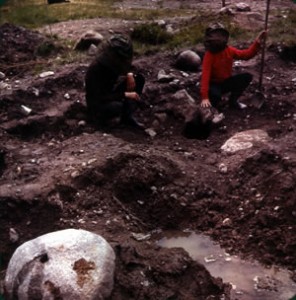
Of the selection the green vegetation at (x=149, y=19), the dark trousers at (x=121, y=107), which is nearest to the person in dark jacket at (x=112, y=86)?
the dark trousers at (x=121, y=107)

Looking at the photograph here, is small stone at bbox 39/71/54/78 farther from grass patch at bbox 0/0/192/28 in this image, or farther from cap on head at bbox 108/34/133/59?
cap on head at bbox 108/34/133/59

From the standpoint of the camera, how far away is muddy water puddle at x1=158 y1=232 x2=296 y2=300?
292 cm

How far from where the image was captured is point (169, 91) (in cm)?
444

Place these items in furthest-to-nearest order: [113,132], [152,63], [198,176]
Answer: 1. [152,63]
2. [113,132]
3. [198,176]

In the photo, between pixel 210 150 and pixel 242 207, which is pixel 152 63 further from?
pixel 242 207

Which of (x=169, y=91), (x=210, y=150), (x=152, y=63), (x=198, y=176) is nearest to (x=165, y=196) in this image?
(x=198, y=176)

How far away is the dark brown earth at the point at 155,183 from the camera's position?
9.86 feet

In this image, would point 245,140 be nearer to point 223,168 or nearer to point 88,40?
point 223,168

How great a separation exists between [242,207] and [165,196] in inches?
14.5

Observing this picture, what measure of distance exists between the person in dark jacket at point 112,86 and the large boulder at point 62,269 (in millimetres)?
1417

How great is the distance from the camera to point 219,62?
13.4 feet

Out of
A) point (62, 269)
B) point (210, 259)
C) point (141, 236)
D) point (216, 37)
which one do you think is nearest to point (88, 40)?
point (216, 37)

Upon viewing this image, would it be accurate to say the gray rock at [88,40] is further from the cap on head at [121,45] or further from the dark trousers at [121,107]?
the cap on head at [121,45]

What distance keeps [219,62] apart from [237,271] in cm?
145
